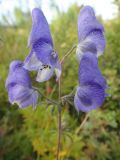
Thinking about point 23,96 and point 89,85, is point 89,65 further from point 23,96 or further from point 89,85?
point 23,96

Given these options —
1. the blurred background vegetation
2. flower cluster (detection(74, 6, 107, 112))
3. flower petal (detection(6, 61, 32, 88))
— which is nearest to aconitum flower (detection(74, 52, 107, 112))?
flower cluster (detection(74, 6, 107, 112))

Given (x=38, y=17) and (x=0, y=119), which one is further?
(x=0, y=119)

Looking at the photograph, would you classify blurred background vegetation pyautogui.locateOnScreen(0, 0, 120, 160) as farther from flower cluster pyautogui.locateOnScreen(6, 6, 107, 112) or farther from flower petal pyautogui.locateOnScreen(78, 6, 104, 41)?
flower petal pyautogui.locateOnScreen(78, 6, 104, 41)

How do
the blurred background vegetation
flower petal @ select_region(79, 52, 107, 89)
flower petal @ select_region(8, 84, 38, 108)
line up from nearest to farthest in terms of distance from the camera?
flower petal @ select_region(79, 52, 107, 89) < flower petal @ select_region(8, 84, 38, 108) < the blurred background vegetation

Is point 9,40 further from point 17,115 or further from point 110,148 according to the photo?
point 110,148

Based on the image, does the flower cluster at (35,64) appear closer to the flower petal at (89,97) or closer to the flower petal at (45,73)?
the flower petal at (45,73)

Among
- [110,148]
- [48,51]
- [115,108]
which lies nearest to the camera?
[48,51]

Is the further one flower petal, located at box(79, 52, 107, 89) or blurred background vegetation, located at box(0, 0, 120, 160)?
blurred background vegetation, located at box(0, 0, 120, 160)

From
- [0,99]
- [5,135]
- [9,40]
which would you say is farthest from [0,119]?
[9,40]
